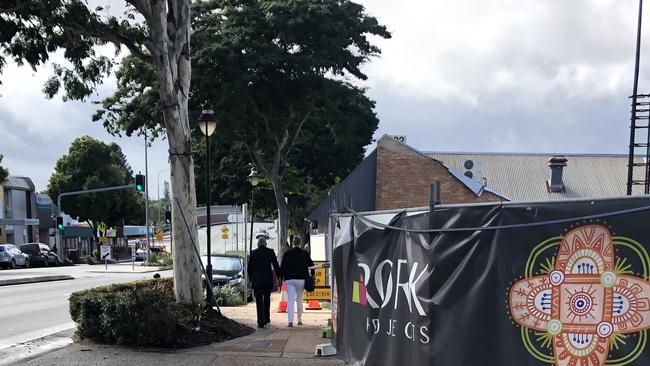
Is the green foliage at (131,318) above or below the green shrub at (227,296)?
above

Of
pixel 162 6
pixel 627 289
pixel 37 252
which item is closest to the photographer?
pixel 627 289

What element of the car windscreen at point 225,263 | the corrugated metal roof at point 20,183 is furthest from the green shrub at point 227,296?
the corrugated metal roof at point 20,183

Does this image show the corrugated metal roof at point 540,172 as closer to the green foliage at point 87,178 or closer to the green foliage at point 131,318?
the green foliage at point 87,178

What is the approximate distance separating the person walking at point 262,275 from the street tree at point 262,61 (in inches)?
380

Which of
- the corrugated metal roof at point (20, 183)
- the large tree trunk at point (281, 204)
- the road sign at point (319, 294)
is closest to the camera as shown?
the road sign at point (319, 294)

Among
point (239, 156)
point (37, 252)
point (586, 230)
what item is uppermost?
point (239, 156)

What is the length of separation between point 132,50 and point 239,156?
23041 millimetres

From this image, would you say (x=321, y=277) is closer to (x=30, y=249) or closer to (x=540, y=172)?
(x=30, y=249)

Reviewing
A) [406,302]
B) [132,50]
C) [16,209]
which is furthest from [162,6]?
[16,209]

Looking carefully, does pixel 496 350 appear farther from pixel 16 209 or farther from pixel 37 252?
pixel 16 209

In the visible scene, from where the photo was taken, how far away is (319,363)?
8.13m

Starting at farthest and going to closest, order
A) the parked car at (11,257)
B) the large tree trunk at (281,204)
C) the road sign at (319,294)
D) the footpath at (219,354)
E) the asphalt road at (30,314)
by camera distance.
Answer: the parked car at (11,257) → the large tree trunk at (281,204) → the road sign at (319,294) → the asphalt road at (30,314) → the footpath at (219,354)

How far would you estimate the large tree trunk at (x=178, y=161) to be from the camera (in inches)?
430

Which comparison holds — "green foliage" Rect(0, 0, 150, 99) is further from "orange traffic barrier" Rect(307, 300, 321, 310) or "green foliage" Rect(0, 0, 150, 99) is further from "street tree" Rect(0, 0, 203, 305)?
"orange traffic barrier" Rect(307, 300, 321, 310)
